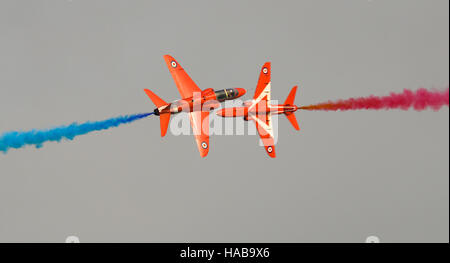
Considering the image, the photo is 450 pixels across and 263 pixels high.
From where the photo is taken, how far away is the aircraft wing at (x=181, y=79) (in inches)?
1986

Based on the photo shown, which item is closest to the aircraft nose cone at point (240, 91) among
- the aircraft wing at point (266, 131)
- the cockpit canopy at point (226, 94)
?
the cockpit canopy at point (226, 94)

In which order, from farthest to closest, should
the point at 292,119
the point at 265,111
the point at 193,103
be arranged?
the point at 292,119 → the point at 265,111 → the point at 193,103

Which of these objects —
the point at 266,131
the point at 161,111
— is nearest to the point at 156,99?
the point at 161,111

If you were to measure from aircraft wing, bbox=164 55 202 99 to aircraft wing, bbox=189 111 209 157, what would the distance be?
1681 millimetres

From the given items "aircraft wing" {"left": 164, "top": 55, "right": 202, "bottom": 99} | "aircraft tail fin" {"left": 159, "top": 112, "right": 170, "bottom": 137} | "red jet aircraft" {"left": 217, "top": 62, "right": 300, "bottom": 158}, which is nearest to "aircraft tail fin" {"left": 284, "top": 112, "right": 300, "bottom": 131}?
"red jet aircraft" {"left": 217, "top": 62, "right": 300, "bottom": 158}

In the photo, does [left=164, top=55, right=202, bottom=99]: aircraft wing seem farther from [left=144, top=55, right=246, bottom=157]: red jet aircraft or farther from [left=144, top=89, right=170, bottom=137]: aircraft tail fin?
[left=144, top=89, right=170, bottom=137]: aircraft tail fin

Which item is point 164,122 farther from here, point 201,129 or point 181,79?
point 181,79

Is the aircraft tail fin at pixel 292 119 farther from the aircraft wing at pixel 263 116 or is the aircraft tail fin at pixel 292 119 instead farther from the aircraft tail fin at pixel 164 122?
the aircraft tail fin at pixel 164 122

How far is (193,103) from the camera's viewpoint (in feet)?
162

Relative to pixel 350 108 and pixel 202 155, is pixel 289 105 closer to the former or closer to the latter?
pixel 350 108

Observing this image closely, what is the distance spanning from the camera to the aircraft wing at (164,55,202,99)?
50438mm

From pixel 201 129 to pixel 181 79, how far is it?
14.4 ft

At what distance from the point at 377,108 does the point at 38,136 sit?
82.6 feet

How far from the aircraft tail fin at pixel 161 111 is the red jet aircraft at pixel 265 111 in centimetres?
486
